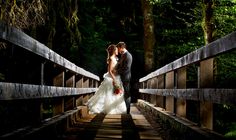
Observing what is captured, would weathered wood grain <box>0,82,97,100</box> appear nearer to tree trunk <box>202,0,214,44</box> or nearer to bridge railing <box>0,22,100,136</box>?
bridge railing <box>0,22,100,136</box>

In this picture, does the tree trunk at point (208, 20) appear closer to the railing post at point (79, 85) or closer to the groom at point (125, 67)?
the groom at point (125, 67)

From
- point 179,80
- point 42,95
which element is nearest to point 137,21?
point 179,80

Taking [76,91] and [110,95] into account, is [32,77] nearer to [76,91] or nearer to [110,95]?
[76,91]

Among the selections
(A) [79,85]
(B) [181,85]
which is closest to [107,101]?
(A) [79,85]

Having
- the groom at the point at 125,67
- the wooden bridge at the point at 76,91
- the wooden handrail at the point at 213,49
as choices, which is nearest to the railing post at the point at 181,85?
the wooden bridge at the point at 76,91

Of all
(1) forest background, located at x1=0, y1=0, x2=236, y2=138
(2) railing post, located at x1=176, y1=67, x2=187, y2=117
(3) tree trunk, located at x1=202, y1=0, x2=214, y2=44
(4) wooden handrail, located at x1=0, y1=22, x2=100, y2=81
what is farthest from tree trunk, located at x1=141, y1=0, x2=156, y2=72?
(4) wooden handrail, located at x1=0, y1=22, x2=100, y2=81

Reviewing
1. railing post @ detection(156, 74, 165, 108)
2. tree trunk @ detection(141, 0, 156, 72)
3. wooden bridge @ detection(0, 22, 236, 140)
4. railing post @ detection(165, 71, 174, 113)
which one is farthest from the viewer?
tree trunk @ detection(141, 0, 156, 72)

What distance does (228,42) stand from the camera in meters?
3.10

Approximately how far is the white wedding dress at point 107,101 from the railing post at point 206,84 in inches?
261

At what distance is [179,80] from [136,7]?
64.6 feet

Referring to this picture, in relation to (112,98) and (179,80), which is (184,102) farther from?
(112,98)

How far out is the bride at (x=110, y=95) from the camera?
1100 centimetres

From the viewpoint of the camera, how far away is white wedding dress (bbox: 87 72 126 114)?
1088 cm

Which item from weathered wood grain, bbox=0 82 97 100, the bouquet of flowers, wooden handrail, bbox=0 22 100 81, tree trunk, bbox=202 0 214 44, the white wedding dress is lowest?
the white wedding dress
